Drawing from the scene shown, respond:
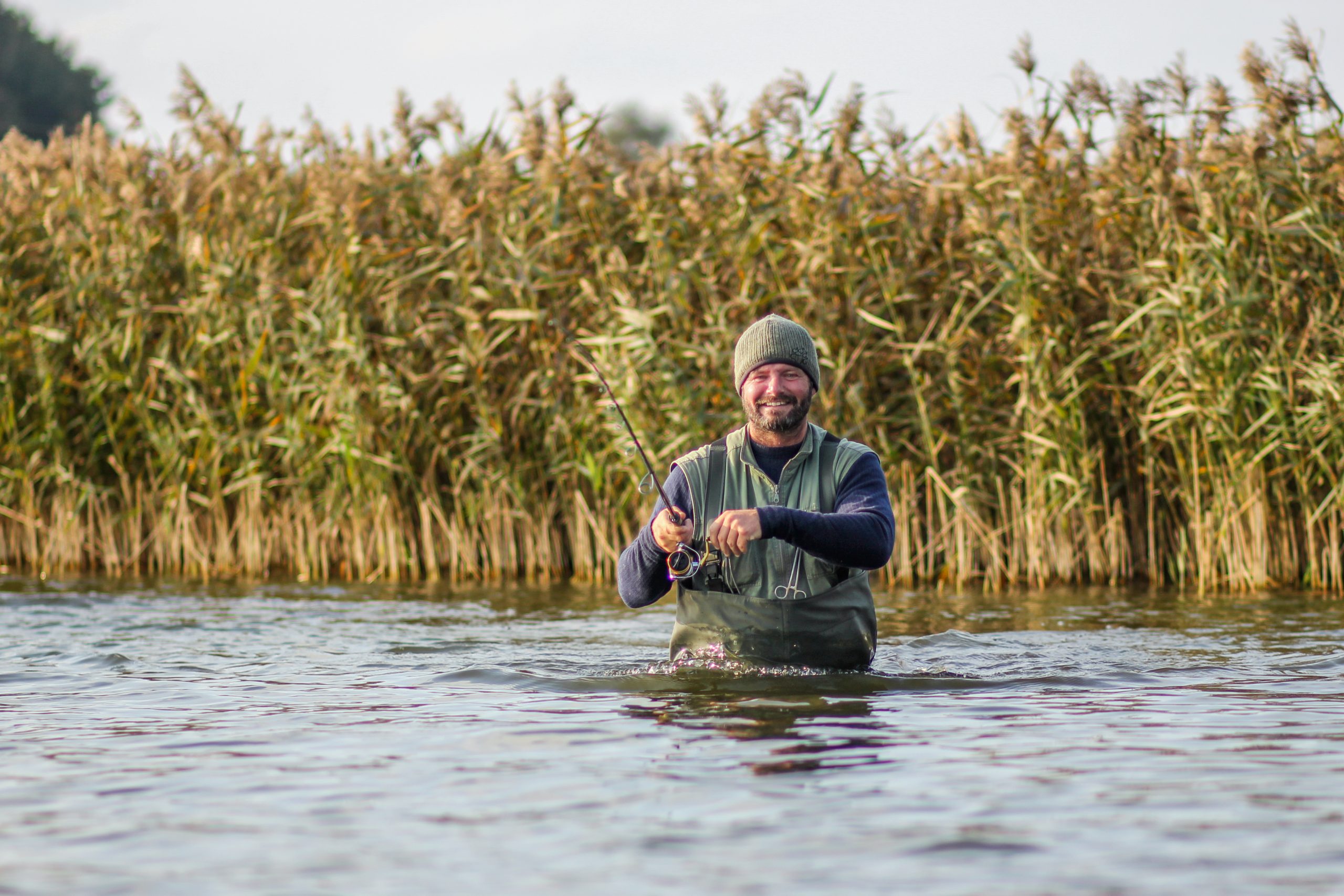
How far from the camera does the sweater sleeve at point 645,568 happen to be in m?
5.72

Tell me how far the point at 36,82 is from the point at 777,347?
46539 mm

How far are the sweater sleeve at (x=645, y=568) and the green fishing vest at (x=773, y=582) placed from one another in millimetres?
132

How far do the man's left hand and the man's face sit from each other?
736 millimetres

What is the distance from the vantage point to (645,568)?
18.9 feet

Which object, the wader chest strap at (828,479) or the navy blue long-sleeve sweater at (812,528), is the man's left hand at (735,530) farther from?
the wader chest strap at (828,479)

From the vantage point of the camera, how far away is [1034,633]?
8094 mm

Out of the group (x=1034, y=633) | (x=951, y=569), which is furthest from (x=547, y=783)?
(x=951, y=569)

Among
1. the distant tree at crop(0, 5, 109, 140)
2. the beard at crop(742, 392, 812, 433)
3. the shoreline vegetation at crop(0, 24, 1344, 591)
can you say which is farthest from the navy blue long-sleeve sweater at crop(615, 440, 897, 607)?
the distant tree at crop(0, 5, 109, 140)

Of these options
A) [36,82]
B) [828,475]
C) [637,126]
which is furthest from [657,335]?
[637,126]

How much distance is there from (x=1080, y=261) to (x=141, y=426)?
7394mm

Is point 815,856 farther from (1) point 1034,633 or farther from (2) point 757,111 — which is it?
(2) point 757,111

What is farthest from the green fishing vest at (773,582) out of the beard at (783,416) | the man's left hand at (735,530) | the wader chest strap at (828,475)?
the man's left hand at (735,530)

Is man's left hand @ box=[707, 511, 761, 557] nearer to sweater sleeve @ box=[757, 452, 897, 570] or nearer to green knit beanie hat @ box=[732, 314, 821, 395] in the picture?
sweater sleeve @ box=[757, 452, 897, 570]

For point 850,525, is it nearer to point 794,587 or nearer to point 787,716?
point 794,587
